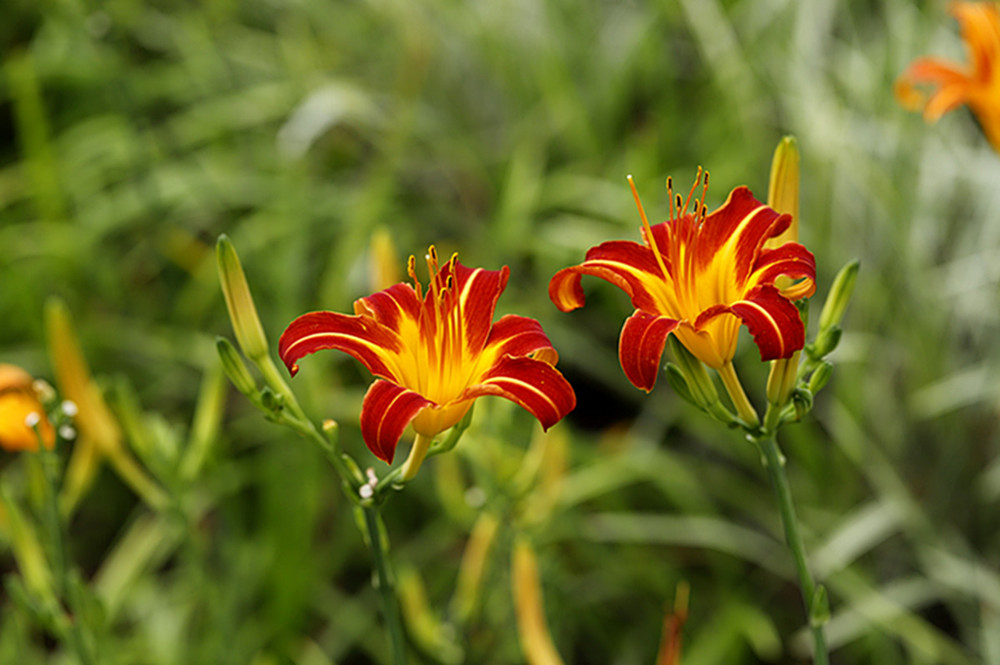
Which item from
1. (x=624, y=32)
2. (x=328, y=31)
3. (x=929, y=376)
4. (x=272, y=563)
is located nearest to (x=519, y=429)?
(x=272, y=563)

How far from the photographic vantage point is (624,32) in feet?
7.22

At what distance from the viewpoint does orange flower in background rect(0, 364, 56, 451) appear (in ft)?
2.64

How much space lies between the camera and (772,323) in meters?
0.48

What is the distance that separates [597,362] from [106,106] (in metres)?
1.44

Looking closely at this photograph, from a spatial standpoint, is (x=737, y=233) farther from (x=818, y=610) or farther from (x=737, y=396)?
(x=818, y=610)

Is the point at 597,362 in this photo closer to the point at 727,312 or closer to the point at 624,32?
the point at 624,32

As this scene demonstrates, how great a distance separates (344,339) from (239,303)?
0.13 m

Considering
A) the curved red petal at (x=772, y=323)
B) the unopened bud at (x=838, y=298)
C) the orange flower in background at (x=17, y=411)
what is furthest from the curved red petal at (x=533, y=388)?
the orange flower in background at (x=17, y=411)

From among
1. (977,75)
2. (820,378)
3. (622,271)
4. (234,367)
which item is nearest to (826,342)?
(820,378)

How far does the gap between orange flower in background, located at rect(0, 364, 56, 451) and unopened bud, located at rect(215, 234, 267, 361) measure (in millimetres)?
278

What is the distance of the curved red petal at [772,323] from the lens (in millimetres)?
475

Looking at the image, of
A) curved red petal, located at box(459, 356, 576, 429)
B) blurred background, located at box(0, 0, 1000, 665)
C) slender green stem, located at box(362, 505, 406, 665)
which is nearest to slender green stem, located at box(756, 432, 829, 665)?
curved red petal, located at box(459, 356, 576, 429)

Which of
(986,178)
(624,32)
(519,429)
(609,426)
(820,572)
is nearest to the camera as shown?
(820,572)

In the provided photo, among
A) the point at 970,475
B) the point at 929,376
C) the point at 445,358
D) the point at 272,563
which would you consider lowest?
the point at 272,563
